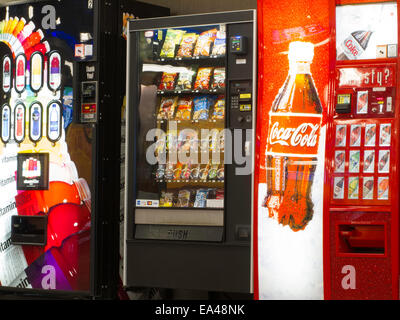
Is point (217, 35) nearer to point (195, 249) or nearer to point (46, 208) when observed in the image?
point (195, 249)

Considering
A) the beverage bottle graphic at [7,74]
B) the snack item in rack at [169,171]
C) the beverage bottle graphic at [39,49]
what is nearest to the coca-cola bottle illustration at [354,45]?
the snack item in rack at [169,171]

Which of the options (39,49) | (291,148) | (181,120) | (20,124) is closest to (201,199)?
(181,120)

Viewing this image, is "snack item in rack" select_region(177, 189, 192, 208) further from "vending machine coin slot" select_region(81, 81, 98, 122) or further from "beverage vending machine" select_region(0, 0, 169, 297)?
"vending machine coin slot" select_region(81, 81, 98, 122)

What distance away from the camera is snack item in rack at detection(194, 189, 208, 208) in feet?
14.7

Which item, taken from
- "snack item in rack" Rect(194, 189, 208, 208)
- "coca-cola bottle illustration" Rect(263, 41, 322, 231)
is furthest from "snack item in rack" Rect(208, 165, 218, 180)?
"coca-cola bottle illustration" Rect(263, 41, 322, 231)

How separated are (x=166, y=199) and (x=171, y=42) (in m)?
1.08

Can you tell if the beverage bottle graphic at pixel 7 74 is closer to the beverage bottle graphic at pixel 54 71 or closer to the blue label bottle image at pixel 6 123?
the blue label bottle image at pixel 6 123

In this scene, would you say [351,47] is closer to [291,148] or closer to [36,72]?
[291,148]

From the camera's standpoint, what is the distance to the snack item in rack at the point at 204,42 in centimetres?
444

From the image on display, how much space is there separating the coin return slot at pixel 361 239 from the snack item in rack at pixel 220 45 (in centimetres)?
138

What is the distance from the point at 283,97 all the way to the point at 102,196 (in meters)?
1.52

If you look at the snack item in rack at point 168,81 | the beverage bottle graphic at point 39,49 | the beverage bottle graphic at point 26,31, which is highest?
the beverage bottle graphic at point 26,31

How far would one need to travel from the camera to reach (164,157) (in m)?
4.54

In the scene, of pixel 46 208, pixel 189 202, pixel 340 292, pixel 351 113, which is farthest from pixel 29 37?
pixel 340 292
